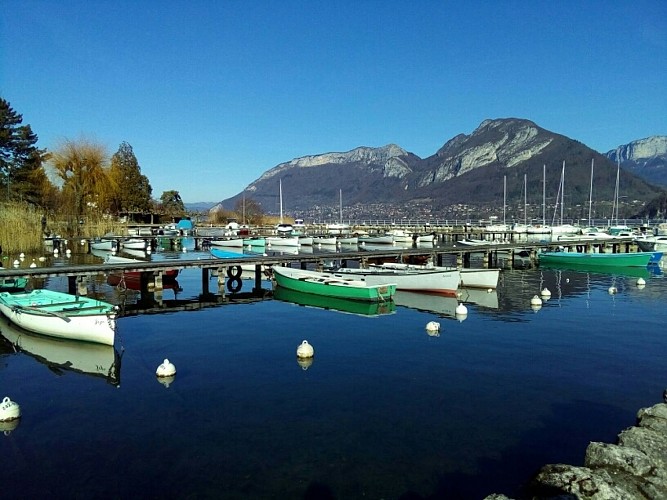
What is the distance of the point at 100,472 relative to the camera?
9.49 metres

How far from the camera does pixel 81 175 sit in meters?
78.2

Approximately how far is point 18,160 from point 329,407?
7829 centimetres

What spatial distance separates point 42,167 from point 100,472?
3298 inches

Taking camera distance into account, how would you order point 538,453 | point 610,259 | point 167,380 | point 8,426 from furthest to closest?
point 610,259
point 167,380
point 8,426
point 538,453

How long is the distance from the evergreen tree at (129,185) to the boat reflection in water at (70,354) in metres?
73.2

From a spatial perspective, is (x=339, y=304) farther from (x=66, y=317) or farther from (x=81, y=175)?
(x=81, y=175)

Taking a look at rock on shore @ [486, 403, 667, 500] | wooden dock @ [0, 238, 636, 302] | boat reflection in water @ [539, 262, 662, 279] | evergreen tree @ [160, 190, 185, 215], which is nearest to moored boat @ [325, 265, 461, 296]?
wooden dock @ [0, 238, 636, 302]

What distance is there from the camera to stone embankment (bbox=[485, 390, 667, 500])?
6.86 m

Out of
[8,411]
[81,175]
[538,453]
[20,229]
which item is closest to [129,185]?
[81,175]

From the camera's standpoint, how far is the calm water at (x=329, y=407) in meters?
9.27

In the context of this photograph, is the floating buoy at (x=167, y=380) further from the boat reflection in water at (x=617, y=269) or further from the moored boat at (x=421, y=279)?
the boat reflection in water at (x=617, y=269)

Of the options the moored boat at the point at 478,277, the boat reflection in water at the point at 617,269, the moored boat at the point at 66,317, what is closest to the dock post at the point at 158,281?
the moored boat at the point at 66,317

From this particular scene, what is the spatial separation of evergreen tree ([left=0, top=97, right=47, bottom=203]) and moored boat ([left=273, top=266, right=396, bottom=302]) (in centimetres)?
5256

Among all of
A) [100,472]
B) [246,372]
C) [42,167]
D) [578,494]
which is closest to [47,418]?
[100,472]
